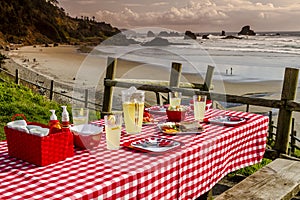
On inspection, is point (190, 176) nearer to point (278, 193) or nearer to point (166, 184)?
point (166, 184)

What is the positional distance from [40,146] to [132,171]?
0.37 meters

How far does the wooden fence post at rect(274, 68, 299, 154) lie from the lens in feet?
12.2

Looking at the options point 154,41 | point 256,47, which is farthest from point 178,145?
point 256,47

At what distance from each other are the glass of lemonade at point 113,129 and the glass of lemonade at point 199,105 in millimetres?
791

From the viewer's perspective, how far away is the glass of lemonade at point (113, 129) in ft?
6.10

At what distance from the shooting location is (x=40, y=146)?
5.16 ft

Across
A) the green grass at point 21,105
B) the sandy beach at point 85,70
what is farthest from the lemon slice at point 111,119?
the sandy beach at point 85,70

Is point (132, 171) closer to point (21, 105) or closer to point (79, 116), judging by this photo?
point (79, 116)

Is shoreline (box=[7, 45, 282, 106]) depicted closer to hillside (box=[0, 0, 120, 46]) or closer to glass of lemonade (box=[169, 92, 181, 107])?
hillside (box=[0, 0, 120, 46])

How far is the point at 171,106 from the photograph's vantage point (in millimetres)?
2602

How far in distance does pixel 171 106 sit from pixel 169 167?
0.85 meters

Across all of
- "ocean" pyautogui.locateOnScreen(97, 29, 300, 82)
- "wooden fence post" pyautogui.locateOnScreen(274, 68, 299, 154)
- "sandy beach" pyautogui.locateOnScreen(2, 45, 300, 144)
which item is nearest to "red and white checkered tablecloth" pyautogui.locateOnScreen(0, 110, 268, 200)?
"wooden fence post" pyautogui.locateOnScreen(274, 68, 299, 154)

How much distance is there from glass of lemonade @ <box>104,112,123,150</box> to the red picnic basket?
20cm

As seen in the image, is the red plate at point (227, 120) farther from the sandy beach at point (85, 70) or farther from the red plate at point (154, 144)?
the sandy beach at point (85, 70)
